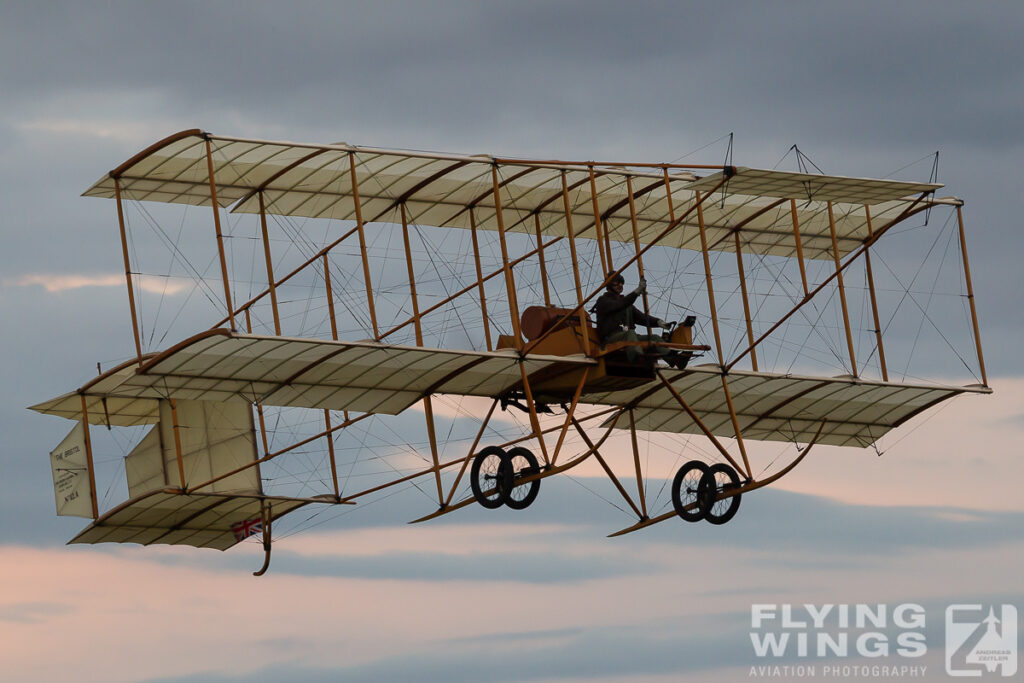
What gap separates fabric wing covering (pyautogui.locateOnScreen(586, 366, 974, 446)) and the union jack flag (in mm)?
7235

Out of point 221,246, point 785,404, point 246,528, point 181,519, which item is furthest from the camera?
point 246,528

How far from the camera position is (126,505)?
121 feet

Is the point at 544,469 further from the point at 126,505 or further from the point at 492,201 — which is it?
the point at 126,505

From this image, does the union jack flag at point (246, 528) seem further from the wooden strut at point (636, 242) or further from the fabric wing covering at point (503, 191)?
the wooden strut at point (636, 242)

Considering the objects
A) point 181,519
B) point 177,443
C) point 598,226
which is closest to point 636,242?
point 598,226

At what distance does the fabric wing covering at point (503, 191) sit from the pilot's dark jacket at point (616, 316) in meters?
1.78

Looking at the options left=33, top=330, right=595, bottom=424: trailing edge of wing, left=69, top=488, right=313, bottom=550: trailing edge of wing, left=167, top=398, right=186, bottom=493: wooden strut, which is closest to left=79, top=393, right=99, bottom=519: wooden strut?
left=69, top=488, right=313, bottom=550: trailing edge of wing

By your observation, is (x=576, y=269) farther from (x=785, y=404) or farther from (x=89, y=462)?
(x=89, y=462)

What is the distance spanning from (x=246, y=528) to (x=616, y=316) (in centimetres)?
1062

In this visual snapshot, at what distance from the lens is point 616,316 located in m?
31.7

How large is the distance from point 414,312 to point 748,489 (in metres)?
6.58

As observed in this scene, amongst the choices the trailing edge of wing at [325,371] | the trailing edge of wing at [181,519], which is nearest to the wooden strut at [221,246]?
the trailing edge of wing at [325,371]

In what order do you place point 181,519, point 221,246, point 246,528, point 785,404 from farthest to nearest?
point 246,528 → point 181,519 → point 785,404 → point 221,246

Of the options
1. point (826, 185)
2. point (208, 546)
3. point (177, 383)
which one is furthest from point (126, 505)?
point (826, 185)
